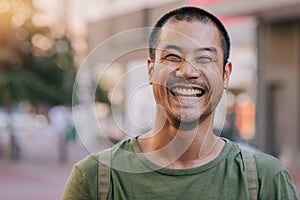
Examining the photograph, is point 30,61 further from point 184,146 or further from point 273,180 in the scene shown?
point 273,180

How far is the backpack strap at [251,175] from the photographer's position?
7.11 ft

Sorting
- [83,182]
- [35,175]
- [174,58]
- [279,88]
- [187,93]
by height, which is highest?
[279,88]

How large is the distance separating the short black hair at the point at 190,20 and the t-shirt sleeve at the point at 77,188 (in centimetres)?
41

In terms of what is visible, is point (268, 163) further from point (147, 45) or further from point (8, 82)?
point (8, 82)

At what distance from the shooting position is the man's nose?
2164 millimetres

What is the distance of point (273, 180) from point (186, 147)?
10.6 inches

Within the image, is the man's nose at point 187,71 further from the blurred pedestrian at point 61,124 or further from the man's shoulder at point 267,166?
the blurred pedestrian at point 61,124

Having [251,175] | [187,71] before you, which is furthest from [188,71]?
[251,175]

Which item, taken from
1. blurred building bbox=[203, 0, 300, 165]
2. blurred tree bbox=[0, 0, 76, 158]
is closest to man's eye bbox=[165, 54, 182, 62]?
blurred building bbox=[203, 0, 300, 165]

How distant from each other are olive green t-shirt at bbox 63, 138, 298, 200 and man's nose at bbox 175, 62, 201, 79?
0.86 ft

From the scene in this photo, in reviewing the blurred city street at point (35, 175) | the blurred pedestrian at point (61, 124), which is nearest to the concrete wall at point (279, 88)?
the blurred city street at point (35, 175)

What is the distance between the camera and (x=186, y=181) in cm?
220

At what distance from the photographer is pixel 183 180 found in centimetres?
220

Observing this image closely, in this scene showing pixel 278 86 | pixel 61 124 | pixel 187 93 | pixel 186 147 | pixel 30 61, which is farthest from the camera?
pixel 61 124
